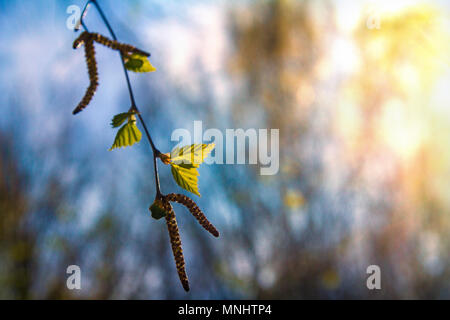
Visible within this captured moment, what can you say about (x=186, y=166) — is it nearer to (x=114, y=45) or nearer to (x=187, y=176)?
(x=187, y=176)

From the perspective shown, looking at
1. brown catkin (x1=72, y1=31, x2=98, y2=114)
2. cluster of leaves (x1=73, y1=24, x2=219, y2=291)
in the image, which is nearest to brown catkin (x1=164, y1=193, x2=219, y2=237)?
cluster of leaves (x1=73, y1=24, x2=219, y2=291)

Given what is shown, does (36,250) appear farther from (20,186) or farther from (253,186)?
(253,186)

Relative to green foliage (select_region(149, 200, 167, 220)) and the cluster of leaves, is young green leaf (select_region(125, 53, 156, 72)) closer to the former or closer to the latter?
the cluster of leaves

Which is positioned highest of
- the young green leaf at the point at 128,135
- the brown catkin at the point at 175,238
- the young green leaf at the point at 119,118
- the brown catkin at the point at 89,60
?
the brown catkin at the point at 89,60

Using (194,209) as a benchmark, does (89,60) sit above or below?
above

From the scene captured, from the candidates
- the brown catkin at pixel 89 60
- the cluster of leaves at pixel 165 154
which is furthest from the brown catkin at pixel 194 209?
the brown catkin at pixel 89 60

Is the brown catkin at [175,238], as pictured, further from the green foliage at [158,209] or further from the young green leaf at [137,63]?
the young green leaf at [137,63]

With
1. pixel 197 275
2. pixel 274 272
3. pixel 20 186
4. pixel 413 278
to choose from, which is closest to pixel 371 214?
pixel 413 278

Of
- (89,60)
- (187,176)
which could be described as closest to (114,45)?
(89,60)
